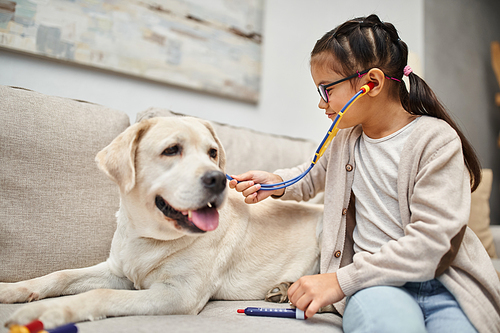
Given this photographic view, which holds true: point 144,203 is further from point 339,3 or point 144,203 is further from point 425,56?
point 425,56

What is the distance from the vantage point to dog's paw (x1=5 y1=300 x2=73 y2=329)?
79cm

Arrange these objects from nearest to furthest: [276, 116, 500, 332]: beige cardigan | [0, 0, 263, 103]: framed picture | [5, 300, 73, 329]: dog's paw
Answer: [5, 300, 73, 329]: dog's paw, [276, 116, 500, 332]: beige cardigan, [0, 0, 263, 103]: framed picture

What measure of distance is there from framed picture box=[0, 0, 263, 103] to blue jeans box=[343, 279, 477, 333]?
5.59 feet

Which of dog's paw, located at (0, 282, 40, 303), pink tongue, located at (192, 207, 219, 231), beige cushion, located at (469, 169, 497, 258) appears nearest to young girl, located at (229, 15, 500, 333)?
pink tongue, located at (192, 207, 219, 231)

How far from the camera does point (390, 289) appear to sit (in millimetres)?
919

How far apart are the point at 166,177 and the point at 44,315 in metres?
0.48

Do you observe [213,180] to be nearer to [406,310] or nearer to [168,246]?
[168,246]

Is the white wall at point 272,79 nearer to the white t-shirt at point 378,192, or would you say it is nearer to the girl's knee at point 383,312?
the white t-shirt at point 378,192

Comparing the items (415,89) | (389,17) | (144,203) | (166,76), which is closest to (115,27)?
(166,76)

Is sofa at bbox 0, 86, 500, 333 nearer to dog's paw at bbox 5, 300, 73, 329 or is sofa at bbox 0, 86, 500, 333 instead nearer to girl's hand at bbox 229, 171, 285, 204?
dog's paw at bbox 5, 300, 73, 329

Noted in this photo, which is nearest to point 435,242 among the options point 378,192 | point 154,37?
point 378,192

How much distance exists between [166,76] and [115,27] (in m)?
0.39

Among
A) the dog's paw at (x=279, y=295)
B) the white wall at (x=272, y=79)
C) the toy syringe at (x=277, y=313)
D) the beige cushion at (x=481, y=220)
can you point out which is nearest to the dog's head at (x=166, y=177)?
the toy syringe at (x=277, y=313)

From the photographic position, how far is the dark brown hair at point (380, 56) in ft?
3.83
